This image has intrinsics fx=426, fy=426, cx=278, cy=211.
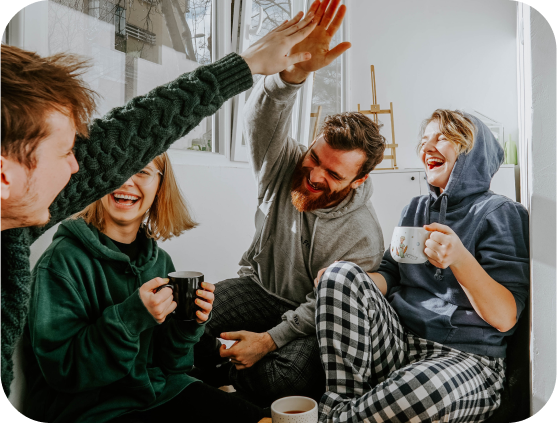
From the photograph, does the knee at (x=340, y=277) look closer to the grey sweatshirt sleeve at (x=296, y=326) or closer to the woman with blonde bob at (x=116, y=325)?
Answer: the grey sweatshirt sleeve at (x=296, y=326)

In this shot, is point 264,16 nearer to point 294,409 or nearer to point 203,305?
point 203,305

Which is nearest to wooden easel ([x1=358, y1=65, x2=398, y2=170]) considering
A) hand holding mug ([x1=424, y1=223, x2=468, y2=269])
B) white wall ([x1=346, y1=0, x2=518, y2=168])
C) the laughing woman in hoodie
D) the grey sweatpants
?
white wall ([x1=346, y1=0, x2=518, y2=168])

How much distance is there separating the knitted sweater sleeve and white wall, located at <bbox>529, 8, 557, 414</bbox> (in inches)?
27.0

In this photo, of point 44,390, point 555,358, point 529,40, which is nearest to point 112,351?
point 44,390

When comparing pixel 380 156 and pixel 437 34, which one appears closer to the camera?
pixel 380 156

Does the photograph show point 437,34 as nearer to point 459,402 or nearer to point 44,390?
point 459,402

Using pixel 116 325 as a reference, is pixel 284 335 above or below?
below

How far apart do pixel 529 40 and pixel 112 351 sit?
1145 millimetres

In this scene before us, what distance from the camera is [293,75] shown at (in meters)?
1.24

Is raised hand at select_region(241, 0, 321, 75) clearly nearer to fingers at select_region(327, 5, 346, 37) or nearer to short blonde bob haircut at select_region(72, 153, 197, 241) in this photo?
fingers at select_region(327, 5, 346, 37)

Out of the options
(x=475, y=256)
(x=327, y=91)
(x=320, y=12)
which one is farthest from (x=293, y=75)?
(x=327, y=91)

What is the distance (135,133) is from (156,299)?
36 cm

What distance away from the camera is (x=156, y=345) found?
1.13 m

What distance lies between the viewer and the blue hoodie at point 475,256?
3.61 feet
